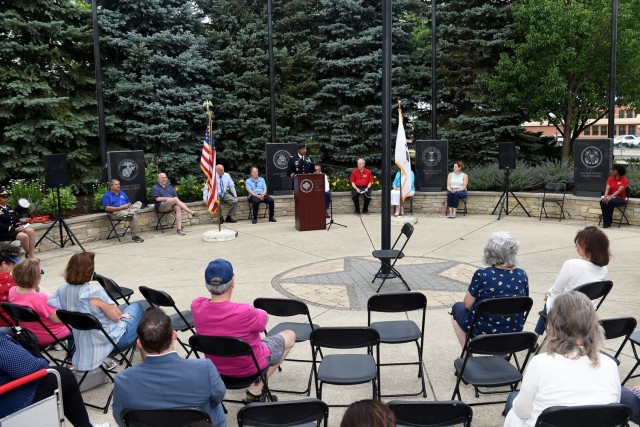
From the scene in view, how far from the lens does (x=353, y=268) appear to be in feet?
31.7

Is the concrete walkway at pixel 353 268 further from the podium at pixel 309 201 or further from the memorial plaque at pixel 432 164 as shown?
the memorial plaque at pixel 432 164

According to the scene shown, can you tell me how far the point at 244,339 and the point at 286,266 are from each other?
17.9 feet

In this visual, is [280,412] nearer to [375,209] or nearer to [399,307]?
[399,307]

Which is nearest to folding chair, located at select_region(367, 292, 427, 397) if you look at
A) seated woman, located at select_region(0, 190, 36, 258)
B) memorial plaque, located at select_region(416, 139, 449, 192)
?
seated woman, located at select_region(0, 190, 36, 258)

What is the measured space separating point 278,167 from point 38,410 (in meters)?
13.0

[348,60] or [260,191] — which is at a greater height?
[348,60]

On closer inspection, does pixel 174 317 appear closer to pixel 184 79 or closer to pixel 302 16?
pixel 184 79

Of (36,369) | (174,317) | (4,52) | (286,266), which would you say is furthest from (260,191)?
(36,369)

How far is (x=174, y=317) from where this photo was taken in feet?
19.9

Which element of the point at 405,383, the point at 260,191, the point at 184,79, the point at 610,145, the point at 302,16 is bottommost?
the point at 405,383

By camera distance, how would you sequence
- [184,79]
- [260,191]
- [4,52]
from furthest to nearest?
[184,79], [4,52], [260,191]

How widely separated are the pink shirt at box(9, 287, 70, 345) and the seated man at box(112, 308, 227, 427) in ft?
7.29

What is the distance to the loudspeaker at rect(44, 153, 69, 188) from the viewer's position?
1135 centimetres

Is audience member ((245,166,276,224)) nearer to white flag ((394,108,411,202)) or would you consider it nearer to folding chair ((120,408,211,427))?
white flag ((394,108,411,202))
